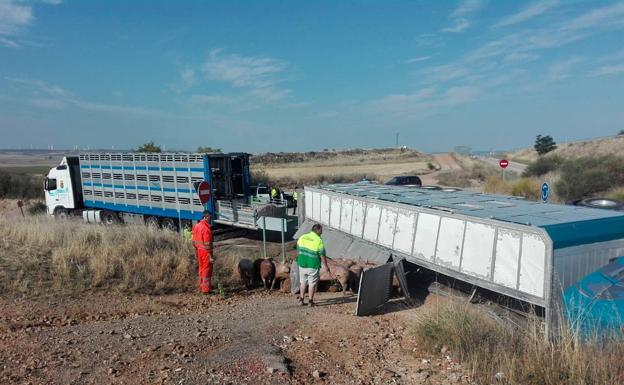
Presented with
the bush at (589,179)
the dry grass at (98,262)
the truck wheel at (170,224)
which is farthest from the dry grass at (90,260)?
the bush at (589,179)

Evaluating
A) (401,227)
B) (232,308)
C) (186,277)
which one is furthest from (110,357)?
(401,227)

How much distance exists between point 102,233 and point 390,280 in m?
7.14

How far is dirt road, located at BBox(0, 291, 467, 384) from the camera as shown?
505cm

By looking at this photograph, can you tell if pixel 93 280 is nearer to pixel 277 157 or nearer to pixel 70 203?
pixel 70 203

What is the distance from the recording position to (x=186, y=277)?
9.79 meters

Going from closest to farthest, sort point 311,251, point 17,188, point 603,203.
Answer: point 311,251, point 603,203, point 17,188

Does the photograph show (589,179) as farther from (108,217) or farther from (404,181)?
(108,217)

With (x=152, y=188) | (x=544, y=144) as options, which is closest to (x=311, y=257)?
(x=152, y=188)

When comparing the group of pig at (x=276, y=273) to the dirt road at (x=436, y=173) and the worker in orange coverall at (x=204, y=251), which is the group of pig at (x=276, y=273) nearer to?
the worker in orange coverall at (x=204, y=251)

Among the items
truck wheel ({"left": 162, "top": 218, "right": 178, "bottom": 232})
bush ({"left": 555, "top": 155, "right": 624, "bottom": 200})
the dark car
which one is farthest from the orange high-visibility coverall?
bush ({"left": 555, "top": 155, "right": 624, "bottom": 200})

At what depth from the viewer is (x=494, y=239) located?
278 inches

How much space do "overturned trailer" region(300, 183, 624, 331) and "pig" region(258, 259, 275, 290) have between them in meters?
2.07

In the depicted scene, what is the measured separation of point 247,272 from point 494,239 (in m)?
5.10

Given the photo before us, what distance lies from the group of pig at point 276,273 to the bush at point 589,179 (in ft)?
56.9
